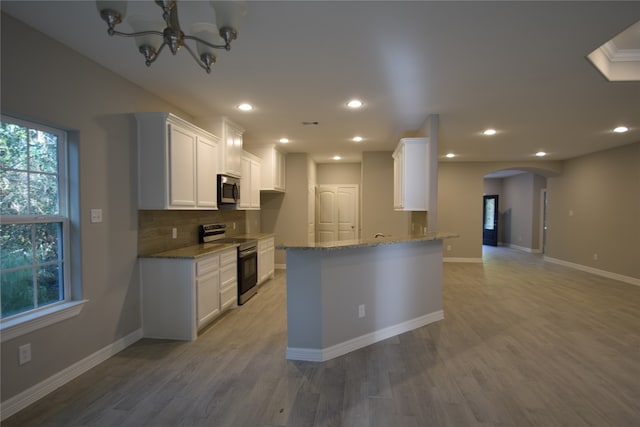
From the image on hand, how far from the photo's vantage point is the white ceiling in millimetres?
1899

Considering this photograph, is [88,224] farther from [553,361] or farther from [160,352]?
[553,361]

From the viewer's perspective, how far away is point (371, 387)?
2.30 meters

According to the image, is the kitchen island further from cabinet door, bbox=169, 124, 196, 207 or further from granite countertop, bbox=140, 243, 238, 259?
cabinet door, bbox=169, 124, 196, 207

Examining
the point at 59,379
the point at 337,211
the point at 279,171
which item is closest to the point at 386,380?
the point at 59,379

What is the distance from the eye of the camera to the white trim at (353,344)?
271cm

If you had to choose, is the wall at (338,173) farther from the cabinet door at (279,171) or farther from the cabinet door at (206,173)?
the cabinet door at (206,173)

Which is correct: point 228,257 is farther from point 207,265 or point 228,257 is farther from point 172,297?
point 172,297

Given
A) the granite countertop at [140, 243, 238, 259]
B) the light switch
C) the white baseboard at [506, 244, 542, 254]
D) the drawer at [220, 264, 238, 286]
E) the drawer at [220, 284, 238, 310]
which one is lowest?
the white baseboard at [506, 244, 542, 254]

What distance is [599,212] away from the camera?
20.8 feet

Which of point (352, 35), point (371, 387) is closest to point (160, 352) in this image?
point (371, 387)

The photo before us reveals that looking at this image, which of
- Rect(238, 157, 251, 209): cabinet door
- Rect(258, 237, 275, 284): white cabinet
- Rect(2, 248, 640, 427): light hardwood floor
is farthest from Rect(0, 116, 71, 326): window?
Rect(258, 237, 275, 284): white cabinet

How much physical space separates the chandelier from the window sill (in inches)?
71.9

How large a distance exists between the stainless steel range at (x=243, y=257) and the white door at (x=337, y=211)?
3258mm

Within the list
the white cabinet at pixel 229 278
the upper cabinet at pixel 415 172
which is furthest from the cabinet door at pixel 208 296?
the upper cabinet at pixel 415 172
